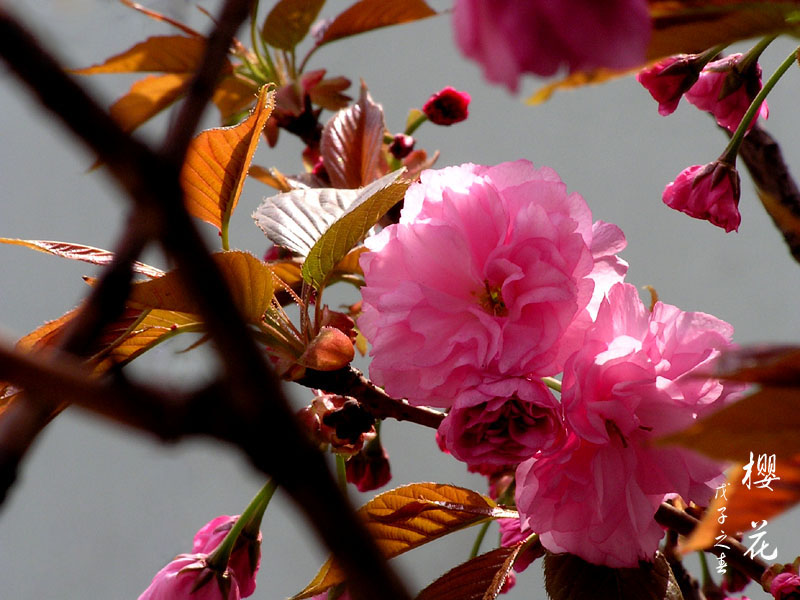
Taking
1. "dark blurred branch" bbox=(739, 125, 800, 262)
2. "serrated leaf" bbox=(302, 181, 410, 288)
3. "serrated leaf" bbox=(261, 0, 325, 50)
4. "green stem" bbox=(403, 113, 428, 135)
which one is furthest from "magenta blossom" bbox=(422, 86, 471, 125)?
"serrated leaf" bbox=(302, 181, 410, 288)

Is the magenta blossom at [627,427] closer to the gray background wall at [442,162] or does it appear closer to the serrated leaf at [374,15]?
the serrated leaf at [374,15]

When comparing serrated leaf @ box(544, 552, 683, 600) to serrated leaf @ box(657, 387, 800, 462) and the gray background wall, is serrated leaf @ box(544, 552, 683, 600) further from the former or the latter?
the gray background wall

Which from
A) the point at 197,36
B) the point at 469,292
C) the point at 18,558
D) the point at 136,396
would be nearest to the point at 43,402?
the point at 136,396

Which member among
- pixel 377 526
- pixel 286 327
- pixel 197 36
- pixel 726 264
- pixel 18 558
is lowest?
pixel 726 264

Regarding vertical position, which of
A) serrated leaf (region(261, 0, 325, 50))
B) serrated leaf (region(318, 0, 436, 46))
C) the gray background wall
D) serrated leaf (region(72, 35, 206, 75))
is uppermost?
serrated leaf (region(72, 35, 206, 75))

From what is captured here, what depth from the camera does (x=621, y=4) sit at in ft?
0.44

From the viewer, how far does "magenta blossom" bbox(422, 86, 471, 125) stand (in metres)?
0.65

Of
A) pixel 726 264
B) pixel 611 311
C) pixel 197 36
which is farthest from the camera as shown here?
pixel 726 264

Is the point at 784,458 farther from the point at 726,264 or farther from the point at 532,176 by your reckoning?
the point at 726,264

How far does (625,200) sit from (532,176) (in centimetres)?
166

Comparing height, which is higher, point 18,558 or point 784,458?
point 784,458

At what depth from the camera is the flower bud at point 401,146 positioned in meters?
0.62

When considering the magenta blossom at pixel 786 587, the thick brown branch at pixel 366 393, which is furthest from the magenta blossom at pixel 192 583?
Result: the magenta blossom at pixel 786 587

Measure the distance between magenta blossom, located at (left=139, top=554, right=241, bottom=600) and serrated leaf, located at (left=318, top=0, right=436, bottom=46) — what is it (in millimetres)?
403
